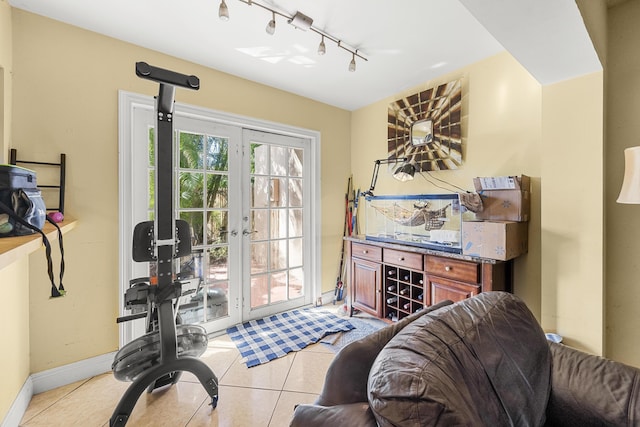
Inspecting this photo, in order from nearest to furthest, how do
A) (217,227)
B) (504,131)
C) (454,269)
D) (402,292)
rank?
(454,269) → (504,131) → (402,292) → (217,227)

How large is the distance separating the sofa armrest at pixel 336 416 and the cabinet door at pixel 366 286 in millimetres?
1955

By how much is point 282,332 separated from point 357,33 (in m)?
2.67

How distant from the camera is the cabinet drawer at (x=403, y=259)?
92.6 inches

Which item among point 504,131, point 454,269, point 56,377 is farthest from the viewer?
point 504,131

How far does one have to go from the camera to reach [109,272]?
2018 millimetres

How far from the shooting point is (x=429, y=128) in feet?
8.82

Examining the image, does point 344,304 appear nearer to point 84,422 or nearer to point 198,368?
point 198,368

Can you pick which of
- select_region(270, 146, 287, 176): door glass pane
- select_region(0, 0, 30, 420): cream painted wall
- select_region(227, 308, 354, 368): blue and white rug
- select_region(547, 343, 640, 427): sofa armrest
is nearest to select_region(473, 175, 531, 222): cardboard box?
select_region(547, 343, 640, 427): sofa armrest

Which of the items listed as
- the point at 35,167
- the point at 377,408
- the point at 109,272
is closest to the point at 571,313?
the point at 377,408

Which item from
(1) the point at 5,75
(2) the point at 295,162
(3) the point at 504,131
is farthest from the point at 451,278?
(1) the point at 5,75

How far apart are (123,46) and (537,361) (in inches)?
125

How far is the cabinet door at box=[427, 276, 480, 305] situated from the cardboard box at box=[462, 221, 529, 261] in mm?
253

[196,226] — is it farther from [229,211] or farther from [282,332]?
[282,332]

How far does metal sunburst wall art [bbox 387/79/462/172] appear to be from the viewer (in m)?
2.49
